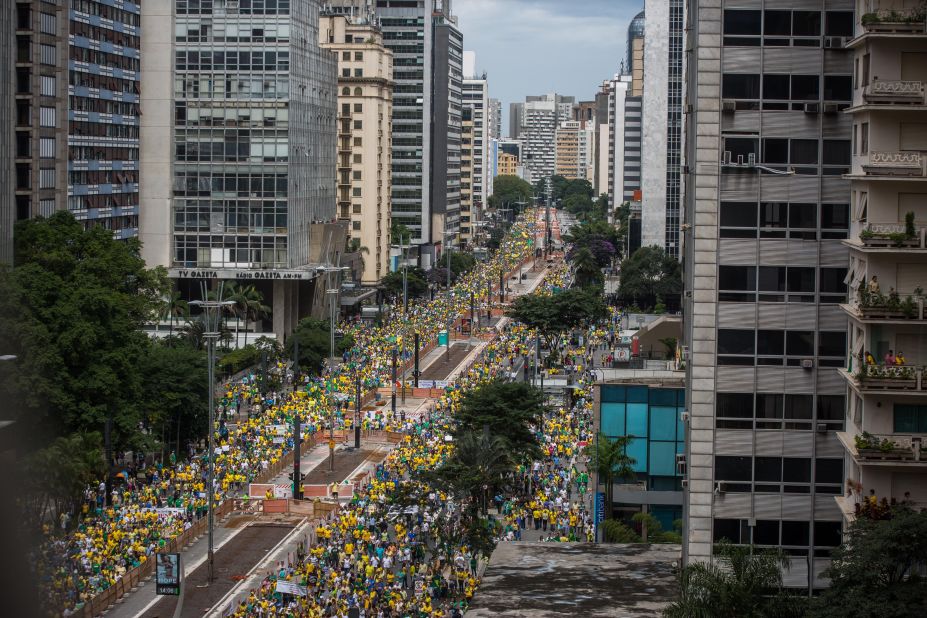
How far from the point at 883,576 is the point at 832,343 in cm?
871

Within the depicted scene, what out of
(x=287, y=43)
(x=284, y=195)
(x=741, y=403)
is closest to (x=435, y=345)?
(x=284, y=195)

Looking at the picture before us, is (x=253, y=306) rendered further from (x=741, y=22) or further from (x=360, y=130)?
(x=741, y=22)

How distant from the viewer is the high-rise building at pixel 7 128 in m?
76.8

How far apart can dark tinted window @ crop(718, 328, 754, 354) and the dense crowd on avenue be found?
15116mm

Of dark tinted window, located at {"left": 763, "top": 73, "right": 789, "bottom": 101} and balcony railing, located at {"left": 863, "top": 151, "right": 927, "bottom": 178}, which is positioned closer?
balcony railing, located at {"left": 863, "top": 151, "right": 927, "bottom": 178}

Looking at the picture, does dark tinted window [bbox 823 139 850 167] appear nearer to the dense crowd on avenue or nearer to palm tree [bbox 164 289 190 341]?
the dense crowd on avenue

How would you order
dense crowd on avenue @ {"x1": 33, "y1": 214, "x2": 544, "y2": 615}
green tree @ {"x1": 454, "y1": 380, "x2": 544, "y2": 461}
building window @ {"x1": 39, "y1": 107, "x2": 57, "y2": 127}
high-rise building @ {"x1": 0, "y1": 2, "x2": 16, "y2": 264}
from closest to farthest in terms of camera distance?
dense crowd on avenue @ {"x1": 33, "y1": 214, "x2": 544, "y2": 615} < green tree @ {"x1": 454, "y1": 380, "x2": 544, "y2": 461} < high-rise building @ {"x1": 0, "y1": 2, "x2": 16, "y2": 264} < building window @ {"x1": 39, "y1": 107, "x2": 57, "y2": 127}

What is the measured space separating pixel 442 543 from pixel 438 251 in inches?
5779

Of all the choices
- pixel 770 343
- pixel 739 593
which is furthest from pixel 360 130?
pixel 739 593

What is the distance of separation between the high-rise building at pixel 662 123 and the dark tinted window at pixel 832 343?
133 meters

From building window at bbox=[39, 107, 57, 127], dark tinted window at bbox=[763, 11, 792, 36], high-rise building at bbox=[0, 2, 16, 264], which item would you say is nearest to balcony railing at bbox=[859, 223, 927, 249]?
dark tinted window at bbox=[763, 11, 792, 36]

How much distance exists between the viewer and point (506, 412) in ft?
220

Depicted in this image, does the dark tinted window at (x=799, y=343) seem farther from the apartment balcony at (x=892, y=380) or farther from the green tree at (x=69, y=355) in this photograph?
the green tree at (x=69, y=355)

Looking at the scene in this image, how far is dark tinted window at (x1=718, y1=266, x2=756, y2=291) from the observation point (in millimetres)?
30547
